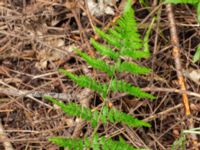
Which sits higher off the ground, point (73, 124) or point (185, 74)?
point (185, 74)

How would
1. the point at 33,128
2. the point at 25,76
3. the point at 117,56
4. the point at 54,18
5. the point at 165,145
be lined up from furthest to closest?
the point at 54,18 < the point at 25,76 < the point at 33,128 < the point at 165,145 < the point at 117,56

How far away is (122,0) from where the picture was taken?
2.68 metres

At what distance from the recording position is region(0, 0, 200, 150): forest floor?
229cm

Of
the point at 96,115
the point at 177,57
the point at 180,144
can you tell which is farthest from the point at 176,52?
the point at 96,115

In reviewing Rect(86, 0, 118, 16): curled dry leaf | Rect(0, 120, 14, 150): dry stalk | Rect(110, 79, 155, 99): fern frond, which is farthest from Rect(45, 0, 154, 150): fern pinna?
Rect(86, 0, 118, 16): curled dry leaf

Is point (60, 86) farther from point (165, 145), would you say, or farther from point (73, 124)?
point (165, 145)

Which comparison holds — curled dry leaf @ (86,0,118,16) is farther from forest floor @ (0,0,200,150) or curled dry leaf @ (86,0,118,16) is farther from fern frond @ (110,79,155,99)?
fern frond @ (110,79,155,99)

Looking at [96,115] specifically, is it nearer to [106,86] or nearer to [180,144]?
[106,86]

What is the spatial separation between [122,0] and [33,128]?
3.53ft

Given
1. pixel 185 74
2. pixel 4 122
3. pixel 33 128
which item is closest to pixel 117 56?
pixel 185 74

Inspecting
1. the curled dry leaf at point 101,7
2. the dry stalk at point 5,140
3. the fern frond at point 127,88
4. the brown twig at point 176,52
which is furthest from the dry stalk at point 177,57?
the dry stalk at point 5,140

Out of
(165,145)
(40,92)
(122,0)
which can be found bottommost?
(165,145)

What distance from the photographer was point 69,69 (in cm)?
256

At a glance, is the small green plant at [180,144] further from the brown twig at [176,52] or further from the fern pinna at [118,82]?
the fern pinna at [118,82]
